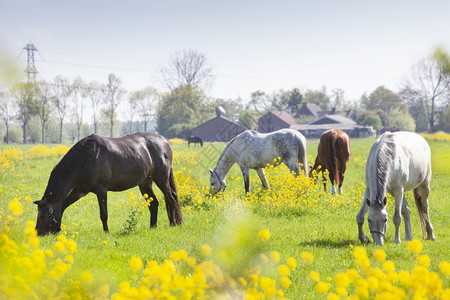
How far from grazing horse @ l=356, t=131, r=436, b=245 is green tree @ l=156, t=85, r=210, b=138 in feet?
198

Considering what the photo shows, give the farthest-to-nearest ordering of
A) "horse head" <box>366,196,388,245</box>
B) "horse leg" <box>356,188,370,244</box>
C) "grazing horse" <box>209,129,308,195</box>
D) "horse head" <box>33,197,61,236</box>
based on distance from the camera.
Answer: "grazing horse" <box>209,129,308,195</box> < "horse head" <box>33,197,61,236</box> < "horse leg" <box>356,188,370,244</box> < "horse head" <box>366,196,388,245</box>

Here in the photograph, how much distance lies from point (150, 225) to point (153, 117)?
75437 millimetres

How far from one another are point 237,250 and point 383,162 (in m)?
3.99

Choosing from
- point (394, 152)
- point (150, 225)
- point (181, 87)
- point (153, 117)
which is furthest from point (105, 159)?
point (153, 117)

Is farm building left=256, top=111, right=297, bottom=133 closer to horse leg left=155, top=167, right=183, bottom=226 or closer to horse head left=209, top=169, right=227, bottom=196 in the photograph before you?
horse head left=209, top=169, right=227, bottom=196

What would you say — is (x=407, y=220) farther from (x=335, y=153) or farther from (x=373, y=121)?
(x=373, y=121)

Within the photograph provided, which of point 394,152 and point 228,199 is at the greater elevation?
point 394,152

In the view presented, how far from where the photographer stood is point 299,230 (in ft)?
24.9

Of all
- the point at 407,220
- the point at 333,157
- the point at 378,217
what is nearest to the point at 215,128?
the point at 333,157

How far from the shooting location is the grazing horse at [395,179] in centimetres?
600

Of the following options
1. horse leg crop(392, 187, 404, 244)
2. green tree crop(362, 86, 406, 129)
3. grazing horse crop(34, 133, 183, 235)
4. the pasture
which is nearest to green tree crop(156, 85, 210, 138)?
green tree crop(362, 86, 406, 129)

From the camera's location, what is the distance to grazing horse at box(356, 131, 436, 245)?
6.00 m

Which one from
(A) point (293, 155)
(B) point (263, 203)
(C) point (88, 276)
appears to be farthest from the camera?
(A) point (293, 155)

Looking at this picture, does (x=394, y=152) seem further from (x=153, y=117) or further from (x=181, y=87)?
(x=153, y=117)
